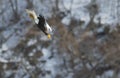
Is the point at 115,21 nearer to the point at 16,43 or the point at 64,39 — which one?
the point at 64,39

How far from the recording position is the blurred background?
6.34 m

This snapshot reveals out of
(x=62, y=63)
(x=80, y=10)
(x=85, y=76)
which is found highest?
(x=80, y=10)

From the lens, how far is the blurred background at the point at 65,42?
20.8 ft

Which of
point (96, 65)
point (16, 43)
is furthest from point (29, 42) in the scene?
point (96, 65)

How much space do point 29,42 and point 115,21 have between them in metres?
1.38

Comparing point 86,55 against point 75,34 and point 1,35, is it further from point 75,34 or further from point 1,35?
point 1,35

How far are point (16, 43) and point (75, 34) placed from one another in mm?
1034

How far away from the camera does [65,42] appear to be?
654 centimetres

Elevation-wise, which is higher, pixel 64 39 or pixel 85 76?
pixel 64 39

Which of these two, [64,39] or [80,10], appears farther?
[80,10]

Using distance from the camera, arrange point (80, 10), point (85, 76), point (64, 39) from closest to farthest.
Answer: point (85, 76) → point (64, 39) → point (80, 10)

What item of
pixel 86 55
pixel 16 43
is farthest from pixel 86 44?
pixel 16 43

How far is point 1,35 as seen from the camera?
23.9 feet

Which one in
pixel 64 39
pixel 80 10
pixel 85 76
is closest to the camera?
pixel 85 76
